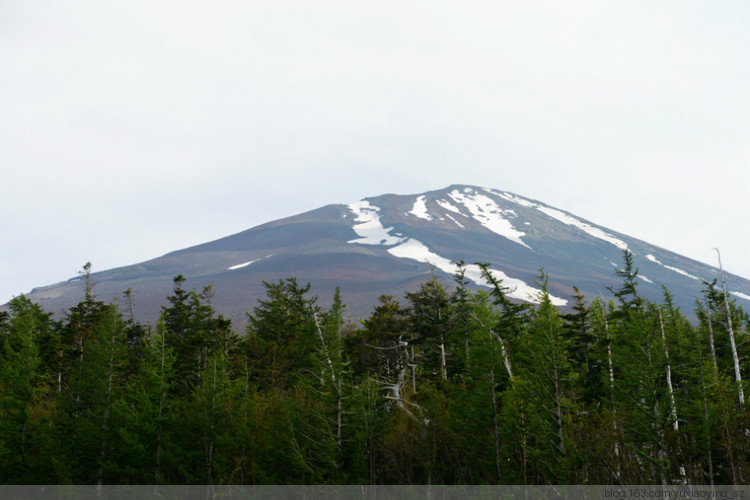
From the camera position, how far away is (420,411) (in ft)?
85.5

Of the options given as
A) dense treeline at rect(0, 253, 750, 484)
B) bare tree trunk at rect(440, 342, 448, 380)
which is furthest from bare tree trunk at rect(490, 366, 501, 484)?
bare tree trunk at rect(440, 342, 448, 380)

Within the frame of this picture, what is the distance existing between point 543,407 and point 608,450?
8.18ft

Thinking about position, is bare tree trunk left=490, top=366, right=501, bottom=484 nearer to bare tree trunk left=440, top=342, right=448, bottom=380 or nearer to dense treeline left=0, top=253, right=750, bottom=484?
dense treeline left=0, top=253, right=750, bottom=484

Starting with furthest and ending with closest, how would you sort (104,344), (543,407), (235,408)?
(104,344), (235,408), (543,407)

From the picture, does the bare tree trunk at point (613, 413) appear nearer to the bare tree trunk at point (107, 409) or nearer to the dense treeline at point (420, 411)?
the dense treeline at point (420, 411)

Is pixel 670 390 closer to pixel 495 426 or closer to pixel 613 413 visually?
pixel 613 413

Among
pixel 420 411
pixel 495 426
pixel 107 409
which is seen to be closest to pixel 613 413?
pixel 495 426

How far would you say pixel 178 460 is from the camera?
28.2m

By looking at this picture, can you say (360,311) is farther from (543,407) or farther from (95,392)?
(543,407)

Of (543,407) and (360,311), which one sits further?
(360,311)

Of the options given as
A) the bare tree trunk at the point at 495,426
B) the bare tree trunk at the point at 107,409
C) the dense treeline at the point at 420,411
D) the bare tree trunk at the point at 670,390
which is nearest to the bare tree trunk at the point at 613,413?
the dense treeline at the point at 420,411

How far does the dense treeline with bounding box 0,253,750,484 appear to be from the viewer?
20.1m

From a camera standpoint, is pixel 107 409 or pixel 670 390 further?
pixel 107 409

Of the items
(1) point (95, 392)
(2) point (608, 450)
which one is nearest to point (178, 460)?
(1) point (95, 392)
